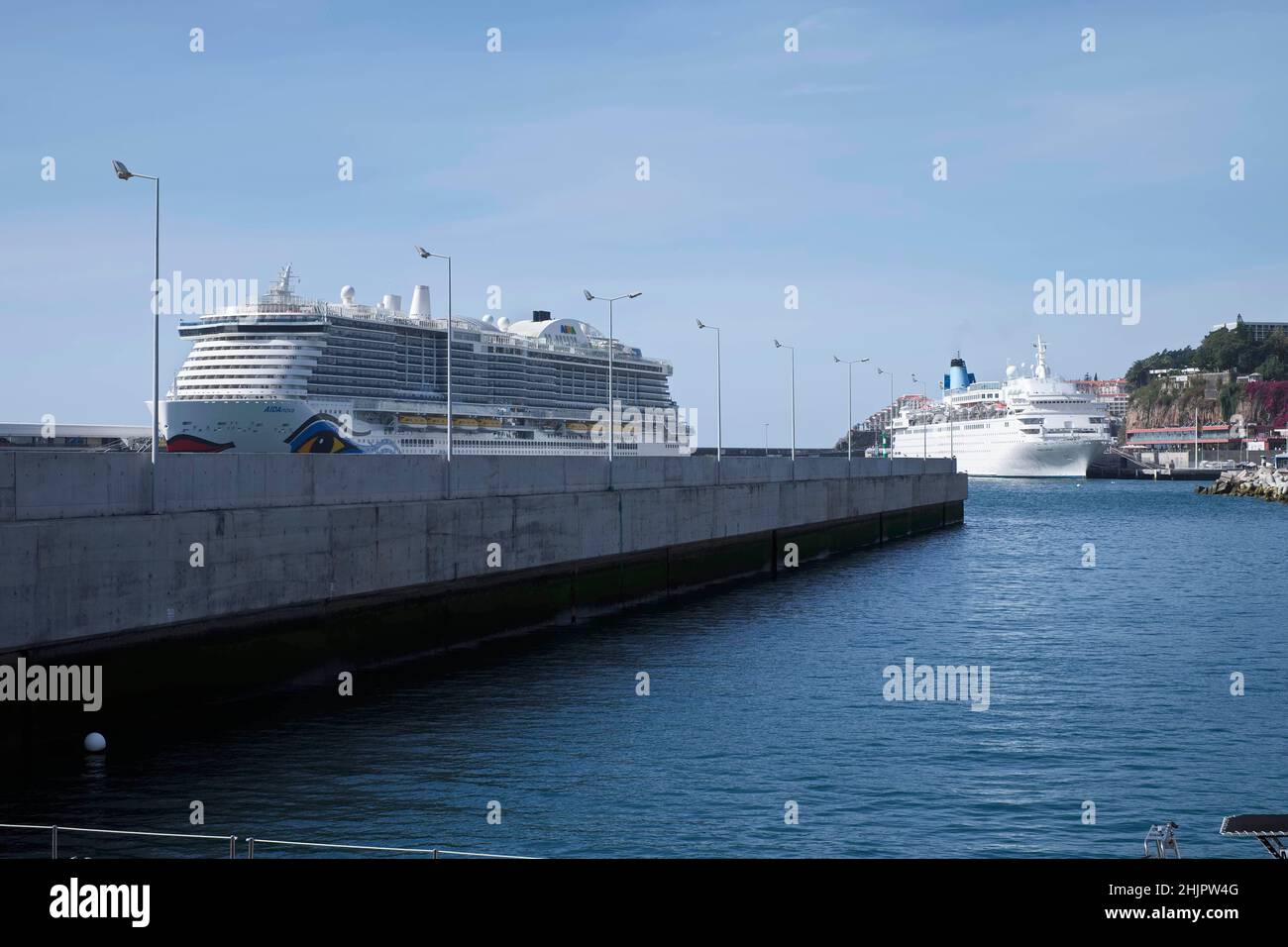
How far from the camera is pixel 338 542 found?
77.4ft

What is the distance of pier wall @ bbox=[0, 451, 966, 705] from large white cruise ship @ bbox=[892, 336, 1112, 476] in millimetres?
112042

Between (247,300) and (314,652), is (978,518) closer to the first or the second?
(247,300)

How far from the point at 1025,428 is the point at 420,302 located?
8965 cm

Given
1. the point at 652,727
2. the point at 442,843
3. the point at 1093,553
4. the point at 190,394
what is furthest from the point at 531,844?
the point at 190,394

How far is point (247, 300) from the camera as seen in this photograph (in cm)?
7294

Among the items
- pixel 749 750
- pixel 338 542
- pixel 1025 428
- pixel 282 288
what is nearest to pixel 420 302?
pixel 282 288

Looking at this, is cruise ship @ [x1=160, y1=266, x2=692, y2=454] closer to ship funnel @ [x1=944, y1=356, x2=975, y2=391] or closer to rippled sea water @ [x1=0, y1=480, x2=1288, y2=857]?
rippled sea water @ [x1=0, y1=480, x2=1288, y2=857]

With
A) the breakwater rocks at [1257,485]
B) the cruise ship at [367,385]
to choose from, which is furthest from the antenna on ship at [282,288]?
the breakwater rocks at [1257,485]

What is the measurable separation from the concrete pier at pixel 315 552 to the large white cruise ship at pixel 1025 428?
376 ft

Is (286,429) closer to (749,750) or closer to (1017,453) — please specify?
(749,750)

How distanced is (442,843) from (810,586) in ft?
101

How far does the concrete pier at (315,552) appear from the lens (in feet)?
57.4

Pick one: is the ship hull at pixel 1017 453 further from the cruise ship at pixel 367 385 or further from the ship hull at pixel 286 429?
the ship hull at pixel 286 429

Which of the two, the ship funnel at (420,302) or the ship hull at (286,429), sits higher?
the ship funnel at (420,302)
